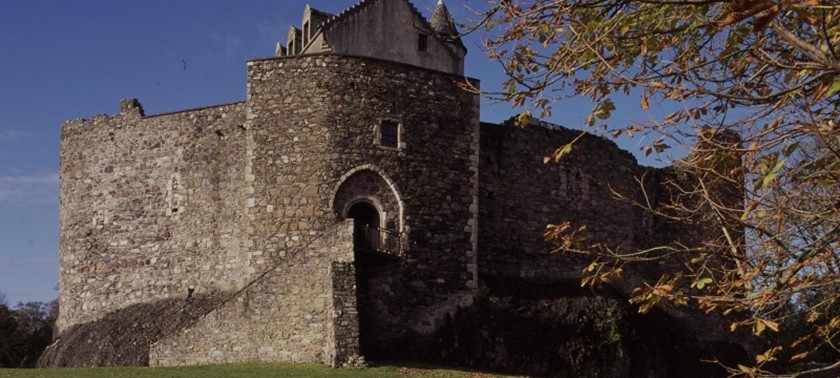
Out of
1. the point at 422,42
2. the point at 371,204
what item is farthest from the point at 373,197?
the point at 422,42

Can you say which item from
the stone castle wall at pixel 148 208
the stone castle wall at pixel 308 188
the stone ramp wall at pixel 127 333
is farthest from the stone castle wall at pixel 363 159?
the stone ramp wall at pixel 127 333

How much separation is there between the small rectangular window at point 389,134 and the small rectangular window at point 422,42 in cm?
971

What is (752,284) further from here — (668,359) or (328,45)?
(328,45)

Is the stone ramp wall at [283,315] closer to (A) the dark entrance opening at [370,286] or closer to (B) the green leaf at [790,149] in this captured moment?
(A) the dark entrance opening at [370,286]

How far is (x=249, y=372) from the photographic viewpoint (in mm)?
22391

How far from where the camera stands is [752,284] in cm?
990

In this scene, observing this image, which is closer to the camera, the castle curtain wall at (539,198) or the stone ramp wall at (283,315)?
the stone ramp wall at (283,315)

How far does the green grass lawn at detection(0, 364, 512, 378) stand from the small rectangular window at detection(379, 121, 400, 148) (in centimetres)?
598

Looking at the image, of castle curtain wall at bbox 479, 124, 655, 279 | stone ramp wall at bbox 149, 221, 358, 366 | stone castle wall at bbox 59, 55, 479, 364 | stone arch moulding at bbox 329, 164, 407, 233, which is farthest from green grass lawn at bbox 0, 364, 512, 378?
castle curtain wall at bbox 479, 124, 655, 279

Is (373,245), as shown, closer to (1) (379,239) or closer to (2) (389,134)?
(1) (379,239)

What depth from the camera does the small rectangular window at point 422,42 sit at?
3659 centimetres

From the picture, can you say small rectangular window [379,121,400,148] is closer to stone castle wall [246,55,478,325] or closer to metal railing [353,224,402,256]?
stone castle wall [246,55,478,325]

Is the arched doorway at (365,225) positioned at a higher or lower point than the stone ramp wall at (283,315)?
higher

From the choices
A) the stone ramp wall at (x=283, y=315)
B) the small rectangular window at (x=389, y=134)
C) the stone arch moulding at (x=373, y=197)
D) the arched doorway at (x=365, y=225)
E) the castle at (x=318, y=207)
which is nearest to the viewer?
the stone ramp wall at (x=283, y=315)
